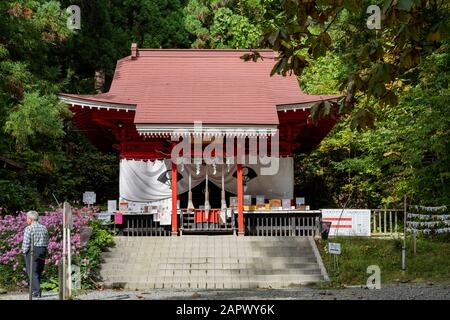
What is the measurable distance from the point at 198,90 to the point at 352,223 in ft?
20.0

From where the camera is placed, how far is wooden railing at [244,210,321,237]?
1816 cm

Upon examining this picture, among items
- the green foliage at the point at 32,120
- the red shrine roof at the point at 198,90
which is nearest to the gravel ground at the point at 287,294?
the green foliage at the point at 32,120

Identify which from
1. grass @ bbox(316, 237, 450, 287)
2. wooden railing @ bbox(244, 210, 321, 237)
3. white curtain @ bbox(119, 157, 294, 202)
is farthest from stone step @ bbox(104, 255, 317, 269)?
white curtain @ bbox(119, 157, 294, 202)

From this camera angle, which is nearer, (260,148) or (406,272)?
(406,272)

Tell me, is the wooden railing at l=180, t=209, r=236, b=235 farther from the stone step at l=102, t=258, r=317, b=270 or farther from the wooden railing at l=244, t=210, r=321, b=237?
the stone step at l=102, t=258, r=317, b=270

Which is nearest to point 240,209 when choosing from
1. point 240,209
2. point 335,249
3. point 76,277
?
point 240,209

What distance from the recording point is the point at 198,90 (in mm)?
20828

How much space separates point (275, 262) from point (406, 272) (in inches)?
115

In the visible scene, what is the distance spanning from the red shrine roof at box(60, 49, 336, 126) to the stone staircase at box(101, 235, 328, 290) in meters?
3.26

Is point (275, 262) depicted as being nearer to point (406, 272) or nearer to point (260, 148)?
point (406, 272)

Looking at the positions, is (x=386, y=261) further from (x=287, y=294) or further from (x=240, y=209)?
(x=287, y=294)

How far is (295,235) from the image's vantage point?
18.2m

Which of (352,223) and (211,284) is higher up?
(352,223)

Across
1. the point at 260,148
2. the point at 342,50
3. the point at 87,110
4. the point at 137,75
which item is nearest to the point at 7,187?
the point at 87,110
